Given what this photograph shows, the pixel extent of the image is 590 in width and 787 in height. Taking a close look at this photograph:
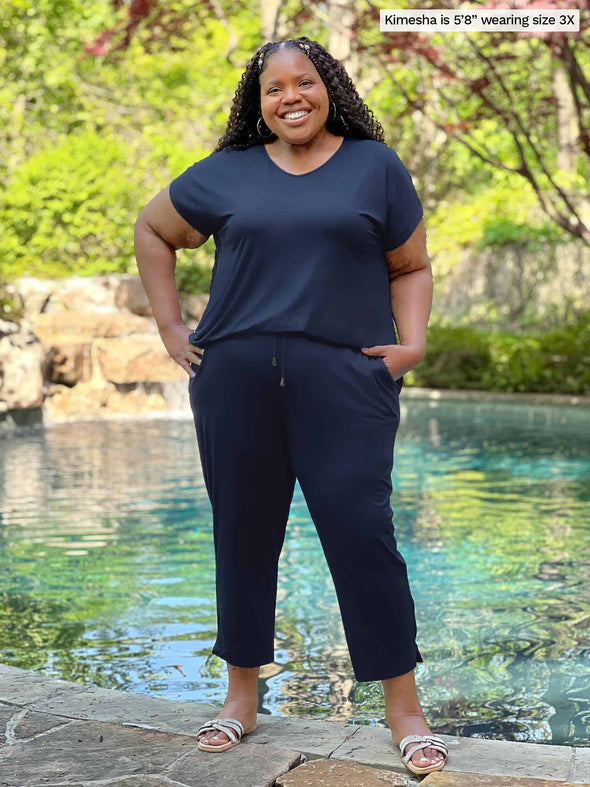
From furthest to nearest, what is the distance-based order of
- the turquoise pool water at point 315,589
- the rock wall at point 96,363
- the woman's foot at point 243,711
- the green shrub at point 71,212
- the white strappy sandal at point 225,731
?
the green shrub at point 71,212, the rock wall at point 96,363, the turquoise pool water at point 315,589, the woman's foot at point 243,711, the white strappy sandal at point 225,731

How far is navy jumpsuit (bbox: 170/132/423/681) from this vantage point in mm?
2377

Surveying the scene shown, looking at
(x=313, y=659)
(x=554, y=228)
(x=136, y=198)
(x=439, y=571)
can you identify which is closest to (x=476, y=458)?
(x=439, y=571)

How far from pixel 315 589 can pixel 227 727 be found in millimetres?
2149

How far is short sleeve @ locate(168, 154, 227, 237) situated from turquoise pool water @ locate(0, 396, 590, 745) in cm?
143

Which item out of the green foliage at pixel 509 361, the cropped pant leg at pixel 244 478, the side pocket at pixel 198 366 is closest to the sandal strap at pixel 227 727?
the cropped pant leg at pixel 244 478

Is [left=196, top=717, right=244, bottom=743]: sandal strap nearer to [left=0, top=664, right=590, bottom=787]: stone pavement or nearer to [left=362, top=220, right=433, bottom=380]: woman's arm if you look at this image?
[left=0, top=664, right=590, bottom=787]: stone pavement

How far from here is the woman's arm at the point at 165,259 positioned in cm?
259

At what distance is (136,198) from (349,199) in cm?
1608

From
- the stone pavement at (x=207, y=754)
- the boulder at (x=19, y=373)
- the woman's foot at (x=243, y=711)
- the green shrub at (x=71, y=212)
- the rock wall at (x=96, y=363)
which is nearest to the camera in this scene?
the stone pavement at (x=207, y=754)

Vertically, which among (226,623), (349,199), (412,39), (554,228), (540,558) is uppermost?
(412,39)

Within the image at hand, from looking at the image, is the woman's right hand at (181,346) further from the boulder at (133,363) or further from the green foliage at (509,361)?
the green foliage at (509,361)

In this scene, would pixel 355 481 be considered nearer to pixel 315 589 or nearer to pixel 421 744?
pixel 421 744

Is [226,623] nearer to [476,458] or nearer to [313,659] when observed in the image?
[313,659]

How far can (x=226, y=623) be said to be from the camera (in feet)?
8.55
